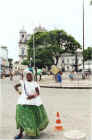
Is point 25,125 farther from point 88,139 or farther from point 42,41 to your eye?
point 42,41

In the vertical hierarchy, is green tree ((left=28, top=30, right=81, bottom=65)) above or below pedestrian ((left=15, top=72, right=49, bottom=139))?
above

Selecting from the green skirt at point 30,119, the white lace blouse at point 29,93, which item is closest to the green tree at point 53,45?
the white lace blouse at point 29,93

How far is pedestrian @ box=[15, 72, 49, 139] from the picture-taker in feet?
18.0

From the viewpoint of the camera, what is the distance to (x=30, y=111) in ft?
18.2

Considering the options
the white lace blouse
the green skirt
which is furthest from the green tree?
the green skirt

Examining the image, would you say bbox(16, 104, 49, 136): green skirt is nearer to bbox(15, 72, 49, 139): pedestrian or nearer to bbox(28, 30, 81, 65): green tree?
bbox(15, 72, 49, 139): pedestrian

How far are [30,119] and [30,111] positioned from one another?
16 cm

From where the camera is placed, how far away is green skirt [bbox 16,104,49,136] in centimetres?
549

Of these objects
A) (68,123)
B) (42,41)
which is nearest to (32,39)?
(42,41)

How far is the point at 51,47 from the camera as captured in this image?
154ft

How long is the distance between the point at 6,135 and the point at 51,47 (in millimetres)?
41282

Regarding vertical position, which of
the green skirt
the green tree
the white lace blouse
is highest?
the green tree

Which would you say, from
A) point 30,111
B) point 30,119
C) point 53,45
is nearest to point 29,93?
point 30,111

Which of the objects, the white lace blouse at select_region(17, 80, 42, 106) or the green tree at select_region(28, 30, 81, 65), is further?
the green tree at select_region(28, 30, 81, 65)
